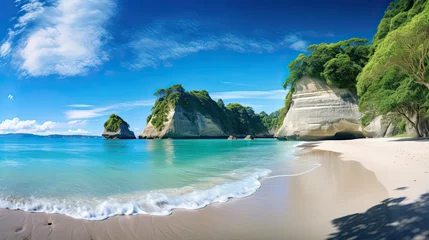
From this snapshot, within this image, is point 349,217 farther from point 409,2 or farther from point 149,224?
point 409,2

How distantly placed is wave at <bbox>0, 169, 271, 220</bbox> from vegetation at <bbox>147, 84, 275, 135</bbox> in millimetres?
69808

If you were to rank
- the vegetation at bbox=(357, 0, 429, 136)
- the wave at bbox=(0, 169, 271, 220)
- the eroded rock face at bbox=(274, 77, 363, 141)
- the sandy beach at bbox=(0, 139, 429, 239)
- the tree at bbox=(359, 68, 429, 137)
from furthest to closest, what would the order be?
the eroded rock face at bbox=(274, 77, 363, 141) → the tree at bbox=(359, 68, 429, 137) → the vegetation at bbox=(357, 0, 429, 136) → the wave at bbox=(0, 169, 271, 220) → the sandy beach at bbox=(0, 139, 429, 239)

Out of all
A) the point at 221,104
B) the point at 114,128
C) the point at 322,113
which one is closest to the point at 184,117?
the point at 221,104

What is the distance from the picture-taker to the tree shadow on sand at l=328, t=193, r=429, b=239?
105 inches

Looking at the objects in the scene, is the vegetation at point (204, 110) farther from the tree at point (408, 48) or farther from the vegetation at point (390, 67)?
the tree at point (408, 48)

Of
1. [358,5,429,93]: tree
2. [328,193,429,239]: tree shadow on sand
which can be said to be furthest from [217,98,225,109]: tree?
[328,193,429,239]: tree shadow on sand

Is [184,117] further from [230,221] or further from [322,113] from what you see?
[230,221]

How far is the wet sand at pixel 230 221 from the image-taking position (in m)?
3.22

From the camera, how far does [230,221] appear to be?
12.3 ft

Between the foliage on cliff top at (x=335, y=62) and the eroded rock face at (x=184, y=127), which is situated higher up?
the foliage on cliff top at (x=335, y=62)

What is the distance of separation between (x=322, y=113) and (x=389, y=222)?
34944 millimetres

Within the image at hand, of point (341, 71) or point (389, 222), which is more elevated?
point (341, 71)

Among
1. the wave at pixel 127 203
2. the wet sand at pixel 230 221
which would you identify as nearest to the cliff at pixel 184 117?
the wave at pixel 127 203

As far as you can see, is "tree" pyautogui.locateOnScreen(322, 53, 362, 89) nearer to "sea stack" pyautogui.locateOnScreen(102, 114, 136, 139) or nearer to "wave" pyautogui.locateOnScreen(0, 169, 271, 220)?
"wave" pyautogui.locateOnScreen(0, 169, 271, 220)
